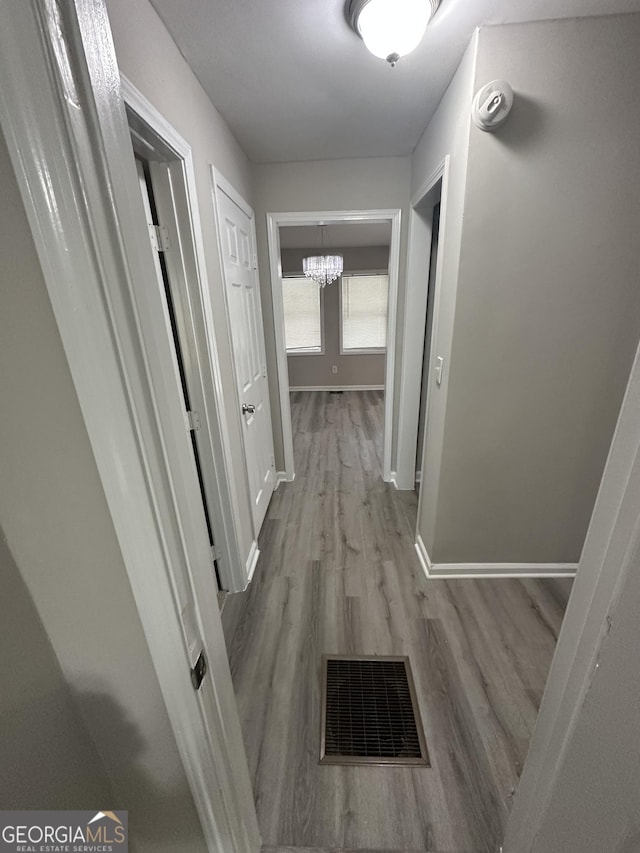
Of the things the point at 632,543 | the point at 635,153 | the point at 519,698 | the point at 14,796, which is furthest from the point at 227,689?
the point at 635,153

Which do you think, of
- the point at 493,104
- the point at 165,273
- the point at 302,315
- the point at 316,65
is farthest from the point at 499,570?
the point at 302,315

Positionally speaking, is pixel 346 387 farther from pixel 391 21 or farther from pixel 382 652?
pixel 391 21

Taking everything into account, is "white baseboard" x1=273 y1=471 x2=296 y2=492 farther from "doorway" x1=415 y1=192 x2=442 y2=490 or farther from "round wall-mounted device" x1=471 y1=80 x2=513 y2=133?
"round wall-mounted device" x1=471 y1=80 x2=513 y2=133

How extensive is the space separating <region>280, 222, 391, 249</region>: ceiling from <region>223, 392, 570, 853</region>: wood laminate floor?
3.23 meters

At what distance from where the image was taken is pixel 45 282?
396mm

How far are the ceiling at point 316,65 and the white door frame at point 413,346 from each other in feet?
1.37

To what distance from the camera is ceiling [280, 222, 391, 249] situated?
3971 millimetres

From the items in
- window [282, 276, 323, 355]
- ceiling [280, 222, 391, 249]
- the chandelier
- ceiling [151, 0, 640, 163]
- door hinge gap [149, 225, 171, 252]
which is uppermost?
ceiling [151, 0, 640, 163]

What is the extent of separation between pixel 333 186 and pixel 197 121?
114cm

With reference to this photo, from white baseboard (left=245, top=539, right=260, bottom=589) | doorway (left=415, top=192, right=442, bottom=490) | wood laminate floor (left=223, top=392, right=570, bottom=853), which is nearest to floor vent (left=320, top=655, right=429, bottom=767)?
wood laminate floor (left=223, top=392, right=570, bottom=853)

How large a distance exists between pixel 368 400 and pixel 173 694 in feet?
16.4

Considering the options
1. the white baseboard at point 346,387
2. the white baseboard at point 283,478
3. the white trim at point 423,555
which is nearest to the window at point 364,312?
the white baseboard at point 346,387

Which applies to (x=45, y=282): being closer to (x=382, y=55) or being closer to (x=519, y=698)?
(x=382, y=55)

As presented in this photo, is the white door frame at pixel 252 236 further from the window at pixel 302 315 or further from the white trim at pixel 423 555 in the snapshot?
the window at pixel 302 315
